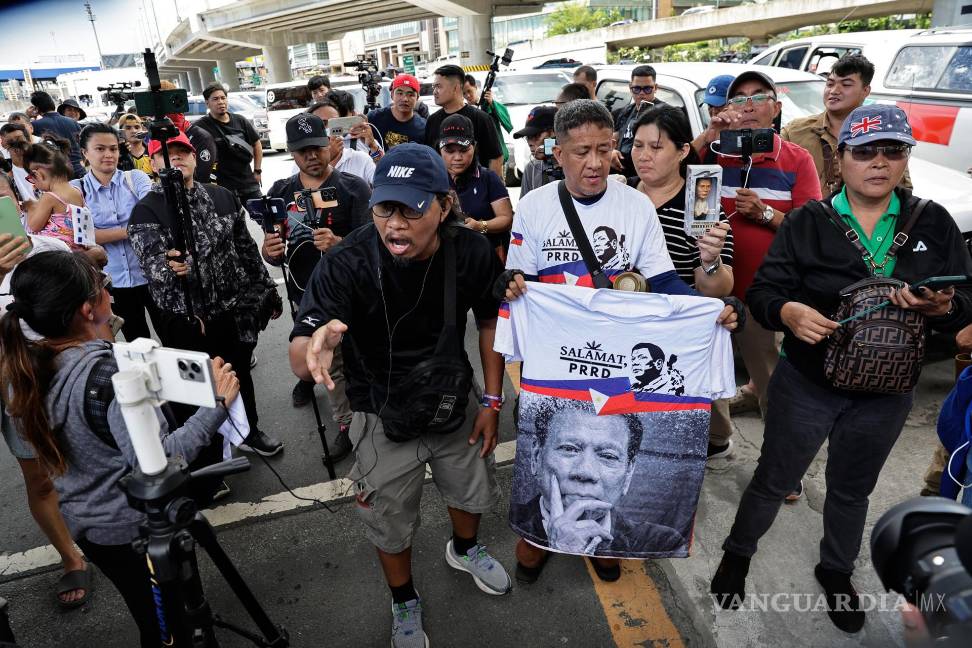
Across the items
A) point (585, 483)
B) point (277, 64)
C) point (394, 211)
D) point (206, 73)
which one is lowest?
point (585, 483)

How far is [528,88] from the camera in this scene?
37.6ft

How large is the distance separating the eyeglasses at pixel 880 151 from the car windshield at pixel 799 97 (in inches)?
154

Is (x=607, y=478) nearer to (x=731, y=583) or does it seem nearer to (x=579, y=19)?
(x=731, y=583)

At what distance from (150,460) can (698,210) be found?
221 cm

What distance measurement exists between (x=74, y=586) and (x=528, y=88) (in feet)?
35.0

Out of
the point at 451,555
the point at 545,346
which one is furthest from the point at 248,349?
the point at 545,346

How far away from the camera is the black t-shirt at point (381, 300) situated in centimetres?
232

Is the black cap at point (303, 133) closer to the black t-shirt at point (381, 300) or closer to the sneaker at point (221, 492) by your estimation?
the black t-shirt at point (381, 300)

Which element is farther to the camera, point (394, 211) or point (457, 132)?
point (457, 132)

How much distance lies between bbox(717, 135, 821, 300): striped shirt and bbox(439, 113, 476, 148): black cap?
5.81ft

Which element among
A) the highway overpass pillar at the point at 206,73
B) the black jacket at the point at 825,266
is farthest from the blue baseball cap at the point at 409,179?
the highway overpass pillar at the point at 206,73

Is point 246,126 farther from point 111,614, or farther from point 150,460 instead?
point 150,460

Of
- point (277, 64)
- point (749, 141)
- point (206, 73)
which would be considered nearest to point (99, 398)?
point (749, 141)

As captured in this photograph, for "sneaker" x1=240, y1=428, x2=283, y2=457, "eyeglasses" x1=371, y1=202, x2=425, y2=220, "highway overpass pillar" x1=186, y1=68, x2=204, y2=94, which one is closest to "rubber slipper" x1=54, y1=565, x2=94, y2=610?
"sneaker" x1=240, y1=428, x2=283, y2=457
